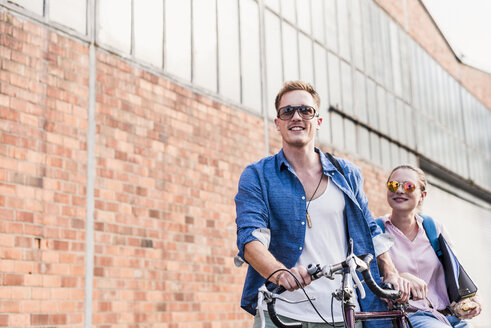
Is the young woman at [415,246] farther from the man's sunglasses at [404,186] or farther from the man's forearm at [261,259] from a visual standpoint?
the man's forearm at [261,259]

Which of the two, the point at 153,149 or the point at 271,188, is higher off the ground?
the point at 153,149

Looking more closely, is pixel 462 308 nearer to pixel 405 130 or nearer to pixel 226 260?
pixel 226 260

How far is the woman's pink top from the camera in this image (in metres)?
4.06

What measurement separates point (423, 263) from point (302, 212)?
142 cm

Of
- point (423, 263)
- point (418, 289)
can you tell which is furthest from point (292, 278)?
point (423, 263)

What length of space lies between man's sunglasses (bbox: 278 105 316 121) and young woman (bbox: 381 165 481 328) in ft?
4.27

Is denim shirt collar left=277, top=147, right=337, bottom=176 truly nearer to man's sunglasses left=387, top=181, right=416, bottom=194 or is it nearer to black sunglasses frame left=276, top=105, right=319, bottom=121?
black sunglasses frame left=276, top=105, right=319, bottom=121

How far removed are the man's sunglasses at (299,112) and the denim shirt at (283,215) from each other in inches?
8.6

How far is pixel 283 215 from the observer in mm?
3033

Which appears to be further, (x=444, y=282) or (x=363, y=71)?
(x=363, y=71)

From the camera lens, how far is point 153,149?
7.62 m

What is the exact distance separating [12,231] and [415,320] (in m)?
3.63

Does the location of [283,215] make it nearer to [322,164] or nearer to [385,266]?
[322,164]

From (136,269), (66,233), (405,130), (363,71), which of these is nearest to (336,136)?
(363,71)
